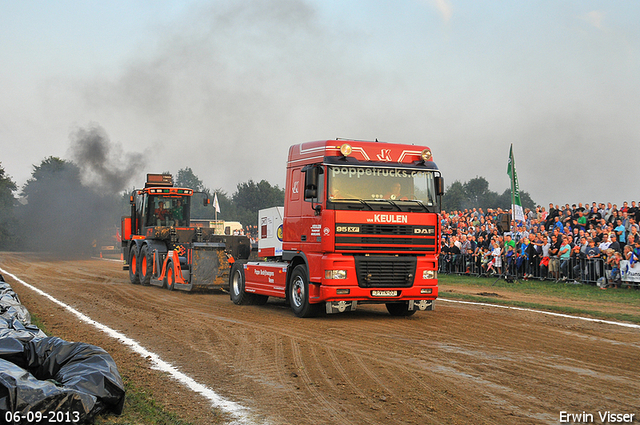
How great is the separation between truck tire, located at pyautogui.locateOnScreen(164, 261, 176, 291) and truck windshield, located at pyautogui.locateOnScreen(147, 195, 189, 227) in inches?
118

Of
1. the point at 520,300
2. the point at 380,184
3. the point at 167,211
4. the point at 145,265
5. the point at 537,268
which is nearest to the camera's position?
the point at 380,184

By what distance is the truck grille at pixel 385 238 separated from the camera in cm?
1132

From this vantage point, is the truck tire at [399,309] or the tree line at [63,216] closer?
the truck tire at [399,309]

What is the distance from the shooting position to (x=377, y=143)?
12.1 meters

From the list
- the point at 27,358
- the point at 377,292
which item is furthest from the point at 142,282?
the point at 27,358

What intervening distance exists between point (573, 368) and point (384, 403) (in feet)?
9.15

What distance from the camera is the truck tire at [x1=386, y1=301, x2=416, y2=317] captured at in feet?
41.4

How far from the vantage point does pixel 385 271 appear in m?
11.6

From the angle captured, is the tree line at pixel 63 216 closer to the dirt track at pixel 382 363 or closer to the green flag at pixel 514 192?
the green flag at pixel 514 192

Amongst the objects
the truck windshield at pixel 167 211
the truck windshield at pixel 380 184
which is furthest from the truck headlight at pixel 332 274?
the truck windshield at pixel 167 211

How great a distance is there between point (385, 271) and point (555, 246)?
460 inches

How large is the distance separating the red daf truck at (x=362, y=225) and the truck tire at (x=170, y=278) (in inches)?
295

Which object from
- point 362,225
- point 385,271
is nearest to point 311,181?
point 362,225

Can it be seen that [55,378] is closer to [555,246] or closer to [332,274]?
[332,274]
